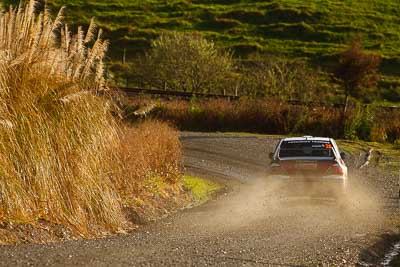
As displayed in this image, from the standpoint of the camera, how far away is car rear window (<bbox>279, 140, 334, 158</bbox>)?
2245 cm

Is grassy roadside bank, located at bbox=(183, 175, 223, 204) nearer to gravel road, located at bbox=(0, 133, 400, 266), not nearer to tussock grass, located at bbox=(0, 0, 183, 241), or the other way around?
gravel road, located at bbox=(0, 133, 400, 266)

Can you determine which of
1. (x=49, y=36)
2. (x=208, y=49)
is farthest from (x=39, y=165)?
(x=208, y=49)

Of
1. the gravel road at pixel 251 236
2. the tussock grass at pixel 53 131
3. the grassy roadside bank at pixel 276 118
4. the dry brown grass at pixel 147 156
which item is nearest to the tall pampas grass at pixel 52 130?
the tussock grass at pixel 53 131

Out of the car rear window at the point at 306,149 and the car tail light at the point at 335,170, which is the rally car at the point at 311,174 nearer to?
the car tail light at the point at 335,170

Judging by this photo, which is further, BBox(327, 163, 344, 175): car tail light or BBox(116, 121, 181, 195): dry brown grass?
BBox(327, 163, 344, 175): car tail light

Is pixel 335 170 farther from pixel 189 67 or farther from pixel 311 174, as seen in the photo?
pixel 189 67

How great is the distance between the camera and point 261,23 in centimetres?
8344

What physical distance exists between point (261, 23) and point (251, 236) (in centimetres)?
6775

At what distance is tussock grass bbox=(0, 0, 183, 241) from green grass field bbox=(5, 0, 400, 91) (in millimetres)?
53152

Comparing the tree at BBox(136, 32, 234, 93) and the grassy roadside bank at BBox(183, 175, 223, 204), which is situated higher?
the grassy roadside bank at BBox(183, 175, 223, 204)

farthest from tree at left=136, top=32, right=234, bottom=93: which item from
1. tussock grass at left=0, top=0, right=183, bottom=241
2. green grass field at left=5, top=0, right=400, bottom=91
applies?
tussock grass at left=0, top=0, right=183, bottom=241

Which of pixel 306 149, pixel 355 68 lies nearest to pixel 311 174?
pixel 306 149

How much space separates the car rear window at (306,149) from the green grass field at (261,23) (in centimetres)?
4616

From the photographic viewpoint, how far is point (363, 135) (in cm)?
4694
